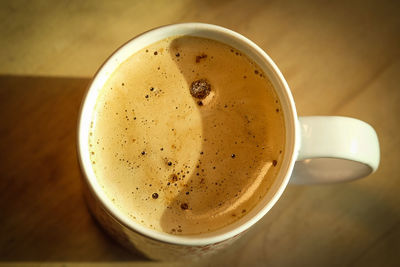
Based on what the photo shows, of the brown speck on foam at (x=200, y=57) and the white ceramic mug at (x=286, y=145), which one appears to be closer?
the white ceramic mug at (x=286, y=145)

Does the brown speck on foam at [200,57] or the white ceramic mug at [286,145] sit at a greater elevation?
the brown speck on foam at [200,57]

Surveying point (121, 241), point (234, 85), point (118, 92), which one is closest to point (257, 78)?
point (234, 85)

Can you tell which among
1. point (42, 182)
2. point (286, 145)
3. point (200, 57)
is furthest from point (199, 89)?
point (42, 182)

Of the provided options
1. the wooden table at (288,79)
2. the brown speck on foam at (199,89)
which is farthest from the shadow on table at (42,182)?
the brown speck on foam at (199,89)

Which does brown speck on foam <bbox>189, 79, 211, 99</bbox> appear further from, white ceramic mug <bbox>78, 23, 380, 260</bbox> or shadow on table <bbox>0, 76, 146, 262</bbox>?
shadow on table <bbox>0, 76, 146, 262</bbox>

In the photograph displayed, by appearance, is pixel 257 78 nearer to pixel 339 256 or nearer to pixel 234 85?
pixel 234 85

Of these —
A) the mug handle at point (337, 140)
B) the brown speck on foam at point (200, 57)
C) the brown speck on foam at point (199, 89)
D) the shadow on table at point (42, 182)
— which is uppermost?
the brown speck on foam at point (200, 57)

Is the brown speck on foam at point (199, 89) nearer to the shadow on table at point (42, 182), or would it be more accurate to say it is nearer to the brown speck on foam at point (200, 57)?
the brown speck on foam at point (200, 57)
